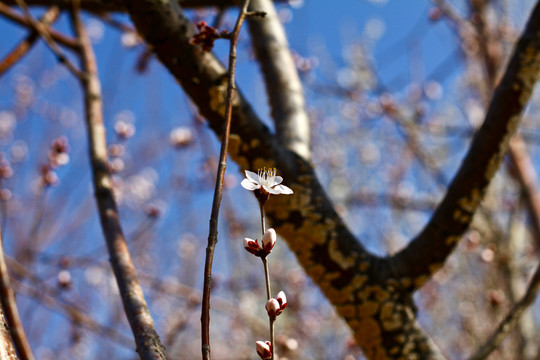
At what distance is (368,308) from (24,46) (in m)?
1.66

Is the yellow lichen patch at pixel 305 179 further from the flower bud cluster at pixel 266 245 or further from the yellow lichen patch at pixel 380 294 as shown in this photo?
the flower bud cluster at pixel 266 245

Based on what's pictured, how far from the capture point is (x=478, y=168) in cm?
129

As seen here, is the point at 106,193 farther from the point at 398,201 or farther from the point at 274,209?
the point at 398,201

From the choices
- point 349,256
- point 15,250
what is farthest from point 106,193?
point 15,250

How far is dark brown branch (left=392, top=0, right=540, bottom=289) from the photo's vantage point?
1.28 meters

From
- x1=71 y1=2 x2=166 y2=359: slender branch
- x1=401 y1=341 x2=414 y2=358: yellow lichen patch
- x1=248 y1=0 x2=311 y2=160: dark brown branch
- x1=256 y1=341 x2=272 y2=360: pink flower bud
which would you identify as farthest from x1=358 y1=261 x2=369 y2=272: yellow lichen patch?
x1=256 y1=341 x2=272 y2=360: pink flower bud

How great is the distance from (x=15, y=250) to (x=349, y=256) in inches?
127

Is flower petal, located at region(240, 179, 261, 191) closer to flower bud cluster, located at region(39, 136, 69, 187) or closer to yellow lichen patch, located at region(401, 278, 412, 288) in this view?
yellow lichen patch, located at region(401, 278, 412, 288)

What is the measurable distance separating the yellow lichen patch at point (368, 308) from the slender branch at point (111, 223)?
641mm

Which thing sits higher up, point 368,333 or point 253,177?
point 253,177

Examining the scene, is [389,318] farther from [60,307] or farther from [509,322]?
[60,307]

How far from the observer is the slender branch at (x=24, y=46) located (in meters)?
1.75

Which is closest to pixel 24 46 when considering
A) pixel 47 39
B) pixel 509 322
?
pixel 47 39

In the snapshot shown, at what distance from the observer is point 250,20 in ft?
5.74
